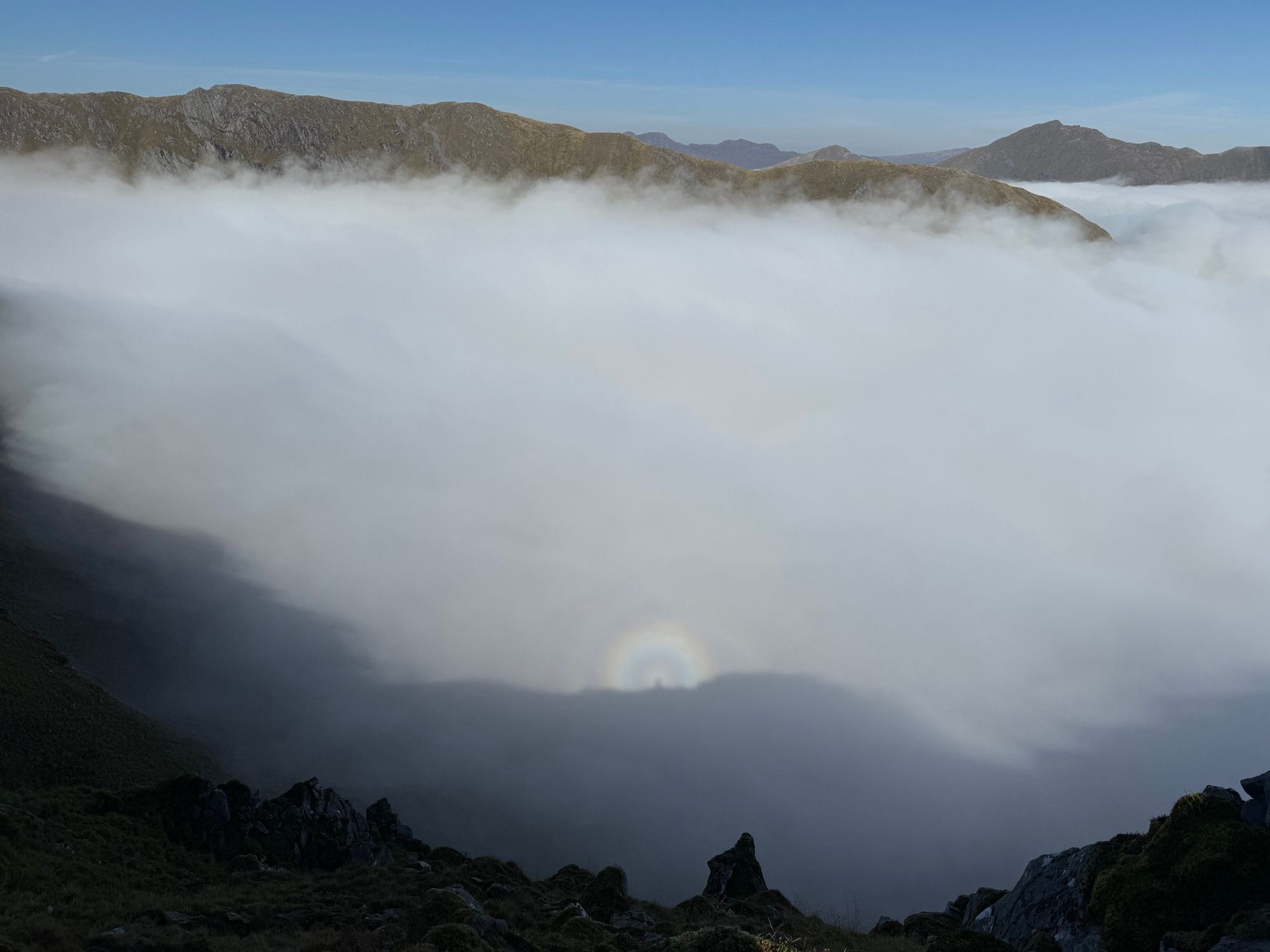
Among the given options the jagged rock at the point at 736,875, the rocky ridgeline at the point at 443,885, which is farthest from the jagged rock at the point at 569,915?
the jagged rock at the point at 736,875

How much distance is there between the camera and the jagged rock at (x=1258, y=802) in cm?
1945

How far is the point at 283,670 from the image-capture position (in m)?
122

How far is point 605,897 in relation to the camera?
119 feet

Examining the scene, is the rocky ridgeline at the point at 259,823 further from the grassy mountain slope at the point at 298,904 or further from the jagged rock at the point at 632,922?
the jagged rock at the point at 632,922

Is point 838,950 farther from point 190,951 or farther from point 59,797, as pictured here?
point 59,797

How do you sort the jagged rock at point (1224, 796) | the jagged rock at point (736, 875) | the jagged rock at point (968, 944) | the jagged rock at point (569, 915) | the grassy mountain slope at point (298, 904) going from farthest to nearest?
the jagged rock at point (736, 875)
the jagged rock at point (569, 915)
the grassy mountain slope at point (298, 904)
the jagged rock at point (1224, 796)
the jagged rock at point (968, 944)

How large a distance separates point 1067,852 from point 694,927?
1301 centimetres

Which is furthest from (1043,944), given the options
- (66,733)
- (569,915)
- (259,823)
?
(66,733)

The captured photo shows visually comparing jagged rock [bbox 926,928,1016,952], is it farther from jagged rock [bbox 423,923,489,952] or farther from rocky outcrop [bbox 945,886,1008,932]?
jagged rock [bbox 423,923,489,952]

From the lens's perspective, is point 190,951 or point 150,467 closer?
point 190,951

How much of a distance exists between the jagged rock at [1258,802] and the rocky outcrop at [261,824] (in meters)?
35.0

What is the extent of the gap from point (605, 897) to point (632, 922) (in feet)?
11.4

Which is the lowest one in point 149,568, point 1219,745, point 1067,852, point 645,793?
point 1219,745

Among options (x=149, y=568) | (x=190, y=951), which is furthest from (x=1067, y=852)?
(x=149, y=568)
